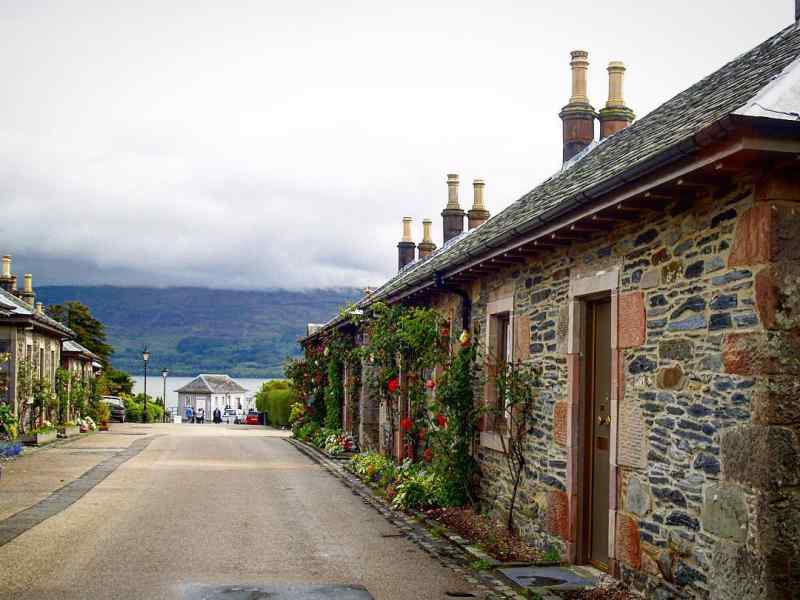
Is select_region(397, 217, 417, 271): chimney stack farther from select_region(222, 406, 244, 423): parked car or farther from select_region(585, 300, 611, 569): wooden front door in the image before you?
select_region(222, 406, 244, 423): parked car

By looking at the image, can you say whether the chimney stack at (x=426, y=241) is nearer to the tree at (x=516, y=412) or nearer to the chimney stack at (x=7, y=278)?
the chimney stack at (x=7, y=278)

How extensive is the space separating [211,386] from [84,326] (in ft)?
114

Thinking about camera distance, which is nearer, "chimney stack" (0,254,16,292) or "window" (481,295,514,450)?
"window" (481,295,514,450)

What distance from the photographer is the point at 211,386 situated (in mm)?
101438

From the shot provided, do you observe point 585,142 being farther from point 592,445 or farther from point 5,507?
point 5,507

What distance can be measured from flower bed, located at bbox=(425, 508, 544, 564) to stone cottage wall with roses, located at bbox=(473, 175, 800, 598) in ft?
1.89

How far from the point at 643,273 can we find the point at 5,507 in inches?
418

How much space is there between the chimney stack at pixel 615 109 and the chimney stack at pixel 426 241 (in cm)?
1380

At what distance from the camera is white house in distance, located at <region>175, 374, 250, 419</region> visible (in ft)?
329

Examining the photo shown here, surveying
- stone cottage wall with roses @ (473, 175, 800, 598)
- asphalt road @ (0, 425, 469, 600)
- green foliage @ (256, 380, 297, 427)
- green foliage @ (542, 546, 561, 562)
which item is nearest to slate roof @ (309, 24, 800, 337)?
stone cottage wall with roses @ (473, 175, 800, 598)

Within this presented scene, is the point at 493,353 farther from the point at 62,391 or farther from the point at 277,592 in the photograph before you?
the point at 62,391

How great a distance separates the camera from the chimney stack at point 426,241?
30.3 metres

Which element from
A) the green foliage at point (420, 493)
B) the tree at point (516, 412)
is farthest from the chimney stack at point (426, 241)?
the tree at point (516, 412)

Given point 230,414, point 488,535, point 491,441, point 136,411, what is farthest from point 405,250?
point 230,414
